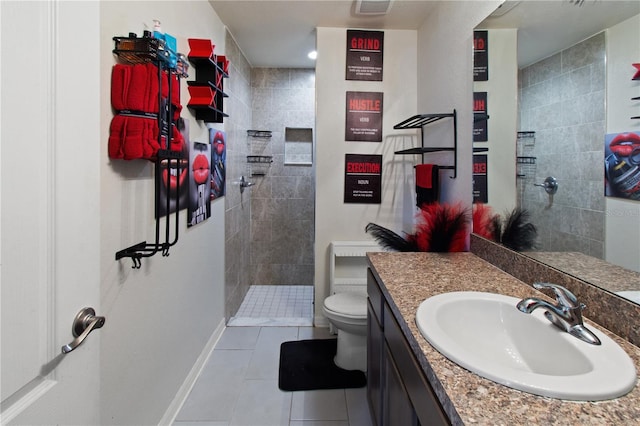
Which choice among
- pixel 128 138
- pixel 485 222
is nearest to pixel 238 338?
pixel 128 138

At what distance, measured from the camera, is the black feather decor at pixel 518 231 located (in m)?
1.33

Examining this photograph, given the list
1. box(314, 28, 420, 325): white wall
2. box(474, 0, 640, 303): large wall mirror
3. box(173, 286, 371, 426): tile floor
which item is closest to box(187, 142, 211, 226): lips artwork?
box(314, 28, 420, 325): white wall

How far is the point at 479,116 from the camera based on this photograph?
1.74 m

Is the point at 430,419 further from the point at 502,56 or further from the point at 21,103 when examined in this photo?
the point at 502,56

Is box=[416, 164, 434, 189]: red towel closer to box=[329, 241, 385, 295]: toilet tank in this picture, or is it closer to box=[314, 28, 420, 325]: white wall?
box=[314, 28, 420, 325]: white wall

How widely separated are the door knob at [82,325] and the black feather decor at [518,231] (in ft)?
5.02

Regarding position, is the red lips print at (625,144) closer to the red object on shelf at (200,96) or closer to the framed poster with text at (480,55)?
the framed poster with text at (480,55)

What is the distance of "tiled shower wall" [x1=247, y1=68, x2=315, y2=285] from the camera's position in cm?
369

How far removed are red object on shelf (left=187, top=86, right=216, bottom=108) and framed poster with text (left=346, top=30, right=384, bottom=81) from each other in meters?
1.30

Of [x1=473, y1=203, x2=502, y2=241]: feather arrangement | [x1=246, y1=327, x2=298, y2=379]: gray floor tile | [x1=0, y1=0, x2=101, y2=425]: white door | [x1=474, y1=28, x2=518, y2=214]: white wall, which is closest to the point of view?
[x1=0, y1=0, x2=101, y2=425]: white door

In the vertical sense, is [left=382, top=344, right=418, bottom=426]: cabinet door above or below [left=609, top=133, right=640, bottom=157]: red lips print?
below

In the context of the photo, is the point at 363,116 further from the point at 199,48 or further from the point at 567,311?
the point at 567,311

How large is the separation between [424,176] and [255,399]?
1.87 metres

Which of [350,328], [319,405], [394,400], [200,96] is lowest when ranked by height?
[319,405]
